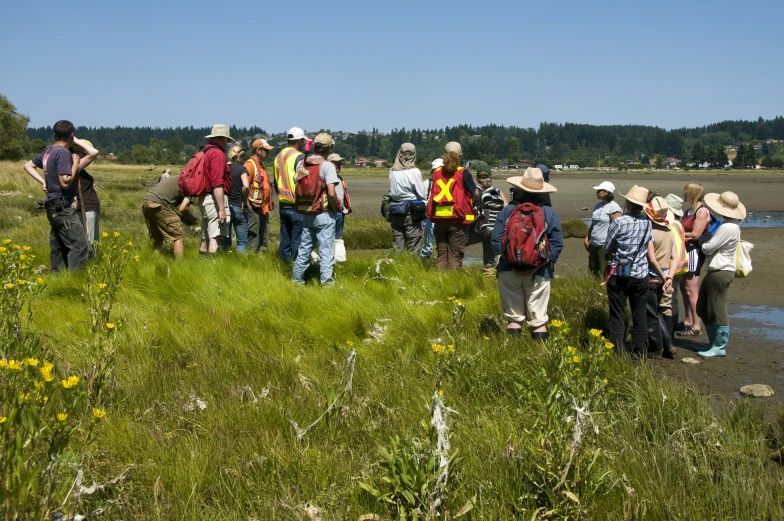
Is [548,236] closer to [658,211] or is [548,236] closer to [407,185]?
[658,211]

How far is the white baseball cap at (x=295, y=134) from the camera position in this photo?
9781 mm

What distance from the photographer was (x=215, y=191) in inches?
356

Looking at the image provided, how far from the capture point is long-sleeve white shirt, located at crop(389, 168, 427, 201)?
34.0ft

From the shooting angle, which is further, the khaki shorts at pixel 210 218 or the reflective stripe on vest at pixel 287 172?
the reflective stripe on vest at pixel 287 172

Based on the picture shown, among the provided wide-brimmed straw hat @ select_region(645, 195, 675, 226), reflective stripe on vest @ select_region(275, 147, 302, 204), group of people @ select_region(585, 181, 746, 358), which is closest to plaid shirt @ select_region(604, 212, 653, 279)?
group of people @ select_region(585, 181, 746, 358)

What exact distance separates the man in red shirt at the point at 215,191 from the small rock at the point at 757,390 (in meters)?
6.09

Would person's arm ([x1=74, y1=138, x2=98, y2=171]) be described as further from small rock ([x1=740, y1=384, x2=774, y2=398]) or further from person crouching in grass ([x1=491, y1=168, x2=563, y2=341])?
small rock ([x1=740, y1=384, x2=774, y2=398])

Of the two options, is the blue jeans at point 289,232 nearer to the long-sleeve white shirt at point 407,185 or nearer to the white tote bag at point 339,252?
the white tote bag at point 339,252

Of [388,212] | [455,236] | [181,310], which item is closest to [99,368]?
[181,310]

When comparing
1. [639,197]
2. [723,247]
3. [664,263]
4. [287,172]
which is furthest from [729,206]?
[287,172]

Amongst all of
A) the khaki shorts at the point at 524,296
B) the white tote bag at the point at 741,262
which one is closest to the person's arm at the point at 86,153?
the khaki shorts at the point at 524,296

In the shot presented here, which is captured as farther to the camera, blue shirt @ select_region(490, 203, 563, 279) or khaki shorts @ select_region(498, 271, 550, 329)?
khaki shorts @ select_region(498, 271, 550, 329)

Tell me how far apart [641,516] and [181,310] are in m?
4.97

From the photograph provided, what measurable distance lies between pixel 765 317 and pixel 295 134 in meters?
6.66
